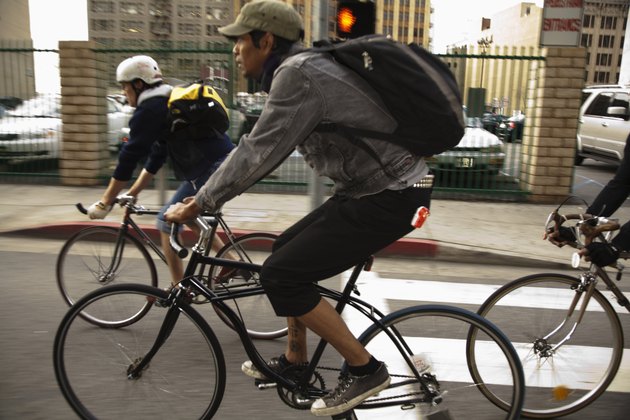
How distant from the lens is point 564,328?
317 centimetres

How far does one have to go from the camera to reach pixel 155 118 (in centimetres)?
381

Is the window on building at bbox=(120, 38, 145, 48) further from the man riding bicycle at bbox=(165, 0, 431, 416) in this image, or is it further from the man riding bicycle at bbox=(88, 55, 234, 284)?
the man riding bicycle at bbox=(165, 0, 431, 416)

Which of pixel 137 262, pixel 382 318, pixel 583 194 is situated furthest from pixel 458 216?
pixel 382 318

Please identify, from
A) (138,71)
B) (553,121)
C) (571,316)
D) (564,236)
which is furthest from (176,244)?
(553,121)

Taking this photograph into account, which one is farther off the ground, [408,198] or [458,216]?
[408,198]

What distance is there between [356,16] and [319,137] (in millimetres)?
4158

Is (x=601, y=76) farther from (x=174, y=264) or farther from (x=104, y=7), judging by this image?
(x=174, y=264)

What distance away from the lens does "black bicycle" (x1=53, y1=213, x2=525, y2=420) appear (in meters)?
2.61

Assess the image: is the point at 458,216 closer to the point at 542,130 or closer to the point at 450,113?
the point at 542,130

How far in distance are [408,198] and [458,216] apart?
19.4ft

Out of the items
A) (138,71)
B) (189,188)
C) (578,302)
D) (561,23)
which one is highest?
(561,23)

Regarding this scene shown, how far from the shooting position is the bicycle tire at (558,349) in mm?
3098

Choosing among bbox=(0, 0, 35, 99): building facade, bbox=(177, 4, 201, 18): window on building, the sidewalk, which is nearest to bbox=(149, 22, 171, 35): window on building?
bbox=(0, 0, 35, 99): building facade

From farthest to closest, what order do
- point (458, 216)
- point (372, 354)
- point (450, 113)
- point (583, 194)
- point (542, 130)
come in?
point (583, 194)
point (542, 130)
point (458, 216)
point (372, 354)
point (450, 113)
